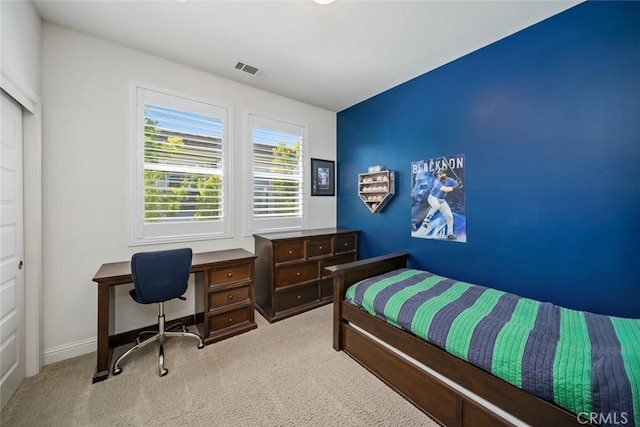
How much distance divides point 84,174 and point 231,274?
160 cm

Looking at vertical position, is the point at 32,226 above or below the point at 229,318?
above

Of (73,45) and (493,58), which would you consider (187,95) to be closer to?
(73,45)

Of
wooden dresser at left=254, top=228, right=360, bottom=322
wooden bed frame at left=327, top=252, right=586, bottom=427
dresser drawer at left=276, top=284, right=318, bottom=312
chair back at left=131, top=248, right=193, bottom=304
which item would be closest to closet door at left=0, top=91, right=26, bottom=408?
chair back at left=131, top=248, right=193, bottom=304

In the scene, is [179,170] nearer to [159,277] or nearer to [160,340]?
[159,277]

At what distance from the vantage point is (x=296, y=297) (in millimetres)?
3082

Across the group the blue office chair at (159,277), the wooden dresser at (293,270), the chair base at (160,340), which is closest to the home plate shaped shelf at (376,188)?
the wooden dresser at (293,270)

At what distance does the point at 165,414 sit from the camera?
1.59 m

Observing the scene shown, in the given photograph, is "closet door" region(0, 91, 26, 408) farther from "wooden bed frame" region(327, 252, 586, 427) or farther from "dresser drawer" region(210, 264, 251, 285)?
"wooden bed frame" region(327, 252, 586, 427)

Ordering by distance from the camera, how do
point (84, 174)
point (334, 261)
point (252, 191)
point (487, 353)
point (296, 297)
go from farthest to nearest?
point (334, 261) → point (252, 191) → point (296, 297) → point (84, 174) → point (487, 353)

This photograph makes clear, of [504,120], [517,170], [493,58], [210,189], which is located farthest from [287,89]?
[517,170]

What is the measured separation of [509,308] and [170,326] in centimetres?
312

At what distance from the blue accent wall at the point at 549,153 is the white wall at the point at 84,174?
3.11m

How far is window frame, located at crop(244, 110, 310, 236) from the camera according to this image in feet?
10.4

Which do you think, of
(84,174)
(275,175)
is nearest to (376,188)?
(275,175)
